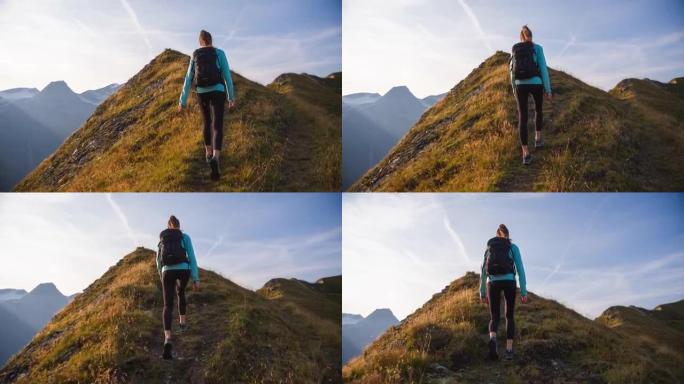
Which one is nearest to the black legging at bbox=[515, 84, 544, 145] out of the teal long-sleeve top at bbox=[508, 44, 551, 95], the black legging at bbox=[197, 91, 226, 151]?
the teal long-sleeve top at bbox=[508, 44, 551, 95]

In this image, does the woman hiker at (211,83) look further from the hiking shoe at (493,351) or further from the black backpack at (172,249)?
the hiking shoe at (493,351)

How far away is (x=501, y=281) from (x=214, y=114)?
6.69 metres

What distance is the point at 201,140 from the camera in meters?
11.2

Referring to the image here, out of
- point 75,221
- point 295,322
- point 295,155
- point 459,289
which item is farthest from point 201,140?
point 459,289

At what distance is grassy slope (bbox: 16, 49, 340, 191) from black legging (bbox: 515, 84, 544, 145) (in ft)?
15.1

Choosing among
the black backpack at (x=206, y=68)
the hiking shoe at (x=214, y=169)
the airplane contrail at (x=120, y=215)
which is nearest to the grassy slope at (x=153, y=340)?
the airplane contrail at (x=120, y=215)

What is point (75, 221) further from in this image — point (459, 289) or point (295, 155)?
point (459, 289)

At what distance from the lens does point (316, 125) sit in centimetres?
1284

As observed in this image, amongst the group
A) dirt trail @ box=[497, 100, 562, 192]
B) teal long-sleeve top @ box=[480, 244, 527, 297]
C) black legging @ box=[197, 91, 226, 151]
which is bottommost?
teal long-sleeve top @ box=[480, 244, 527, 297]

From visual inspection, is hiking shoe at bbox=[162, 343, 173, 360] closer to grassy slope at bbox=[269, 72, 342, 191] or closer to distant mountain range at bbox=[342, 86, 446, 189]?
grassy slope at bbox=[269, 72, 342, 191]

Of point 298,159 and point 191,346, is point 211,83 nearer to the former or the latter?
point 298,159

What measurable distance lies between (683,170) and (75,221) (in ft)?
46.7

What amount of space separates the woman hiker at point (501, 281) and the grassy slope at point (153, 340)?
3.93 metres

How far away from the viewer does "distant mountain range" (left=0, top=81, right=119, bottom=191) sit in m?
12.5
